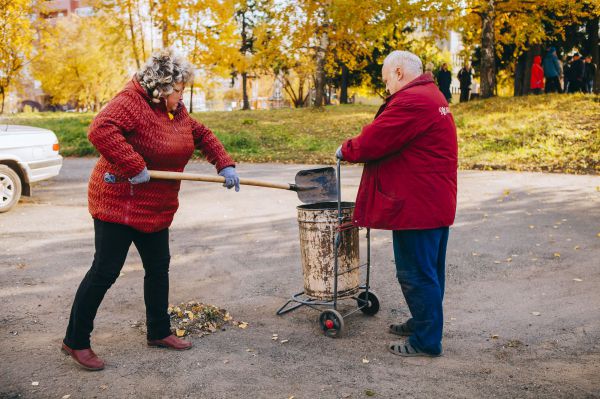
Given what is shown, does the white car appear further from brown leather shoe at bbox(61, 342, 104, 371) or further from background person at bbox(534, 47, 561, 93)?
background person at bbox(534, 47, 561, 93)

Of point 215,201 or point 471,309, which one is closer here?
point 471,309

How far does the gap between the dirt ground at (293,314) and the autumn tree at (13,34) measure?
14.2 meters

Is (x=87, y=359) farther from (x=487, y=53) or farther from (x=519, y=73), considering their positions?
(x=519, y=73)

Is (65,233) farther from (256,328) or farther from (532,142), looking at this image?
(532,142)

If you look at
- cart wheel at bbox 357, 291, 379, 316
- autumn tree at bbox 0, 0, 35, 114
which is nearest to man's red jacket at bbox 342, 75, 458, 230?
cart wheel at bbox 357, 291, 379, 316

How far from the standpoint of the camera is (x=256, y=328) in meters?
4.82

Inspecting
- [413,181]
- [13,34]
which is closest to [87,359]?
[413,181]

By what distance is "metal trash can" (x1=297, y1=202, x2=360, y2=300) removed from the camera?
4.64m

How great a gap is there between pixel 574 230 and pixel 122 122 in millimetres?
6127

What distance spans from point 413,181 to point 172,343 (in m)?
2.01

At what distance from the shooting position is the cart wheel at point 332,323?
4.52m

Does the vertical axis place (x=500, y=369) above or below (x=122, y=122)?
below

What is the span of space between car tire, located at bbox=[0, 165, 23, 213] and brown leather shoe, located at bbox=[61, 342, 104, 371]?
6.19 metres

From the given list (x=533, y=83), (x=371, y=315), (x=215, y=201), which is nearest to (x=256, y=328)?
(x=371, y=315)
